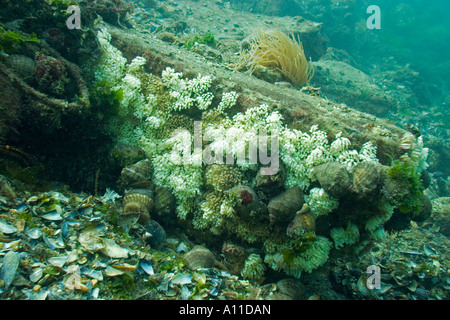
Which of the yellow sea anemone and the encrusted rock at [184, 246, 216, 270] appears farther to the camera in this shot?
the yellow sea anemone

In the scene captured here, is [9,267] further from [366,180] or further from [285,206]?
[366,180]

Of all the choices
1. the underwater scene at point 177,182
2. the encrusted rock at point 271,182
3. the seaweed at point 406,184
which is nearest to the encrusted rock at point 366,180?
the underwater scene at point 177,182

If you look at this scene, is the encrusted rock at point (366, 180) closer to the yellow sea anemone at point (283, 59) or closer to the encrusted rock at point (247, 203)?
the encrusted rock at point (247, 203)

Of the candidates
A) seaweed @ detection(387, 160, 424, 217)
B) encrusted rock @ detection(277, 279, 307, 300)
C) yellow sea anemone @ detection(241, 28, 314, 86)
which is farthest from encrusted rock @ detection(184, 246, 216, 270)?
yellow sea anemone @ detection(241, 28, 314, 86)

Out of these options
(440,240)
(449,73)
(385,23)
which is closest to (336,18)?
(449,73)

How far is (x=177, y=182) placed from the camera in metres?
4.21

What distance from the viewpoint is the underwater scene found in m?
3.07

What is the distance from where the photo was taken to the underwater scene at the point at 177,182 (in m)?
3.07

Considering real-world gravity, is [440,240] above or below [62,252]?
below

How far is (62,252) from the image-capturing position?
290cm

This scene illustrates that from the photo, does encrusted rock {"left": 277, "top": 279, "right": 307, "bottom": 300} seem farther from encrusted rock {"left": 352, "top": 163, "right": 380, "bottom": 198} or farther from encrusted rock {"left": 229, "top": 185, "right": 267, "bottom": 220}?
encrusted rock {"left": 352, "top": 163, "right": 380, "bottom": 198}

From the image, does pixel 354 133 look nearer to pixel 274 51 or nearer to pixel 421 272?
pixel 421 272

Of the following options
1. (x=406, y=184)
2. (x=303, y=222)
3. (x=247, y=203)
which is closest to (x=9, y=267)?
(x=247, y=203)

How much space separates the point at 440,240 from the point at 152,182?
7.33 meters
